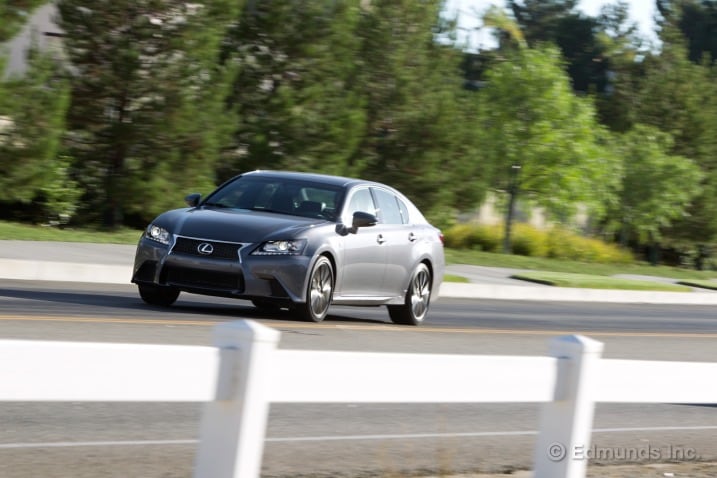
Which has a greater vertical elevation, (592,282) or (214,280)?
(214,280)

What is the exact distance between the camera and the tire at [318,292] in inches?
533

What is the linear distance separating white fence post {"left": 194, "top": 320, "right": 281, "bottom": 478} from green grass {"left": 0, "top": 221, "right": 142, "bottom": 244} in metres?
17.3

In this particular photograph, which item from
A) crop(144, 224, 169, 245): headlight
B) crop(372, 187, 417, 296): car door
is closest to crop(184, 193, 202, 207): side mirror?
crop(144, 224, 169, 245): headlight

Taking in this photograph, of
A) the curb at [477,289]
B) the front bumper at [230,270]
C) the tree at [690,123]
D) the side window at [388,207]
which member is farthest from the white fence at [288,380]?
the tree at [690,123]

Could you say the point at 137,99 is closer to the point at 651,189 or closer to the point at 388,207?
the point at 388,207

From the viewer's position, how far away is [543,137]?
42.5 metres

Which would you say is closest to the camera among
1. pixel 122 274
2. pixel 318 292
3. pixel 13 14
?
pixel 318 292

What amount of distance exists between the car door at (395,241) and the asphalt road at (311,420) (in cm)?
53

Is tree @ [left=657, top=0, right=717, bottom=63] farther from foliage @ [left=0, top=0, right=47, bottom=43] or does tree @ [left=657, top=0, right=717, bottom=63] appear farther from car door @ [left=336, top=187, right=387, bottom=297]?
car door @ [left=336, top=187, right=387, bottom=297]

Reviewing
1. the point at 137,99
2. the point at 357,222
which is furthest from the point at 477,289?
the point at 357,222

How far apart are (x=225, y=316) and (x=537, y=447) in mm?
8360

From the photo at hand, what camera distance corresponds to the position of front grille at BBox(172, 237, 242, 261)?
13.2 meters

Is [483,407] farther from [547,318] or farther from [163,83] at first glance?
[163,83]

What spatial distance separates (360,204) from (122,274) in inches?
208
